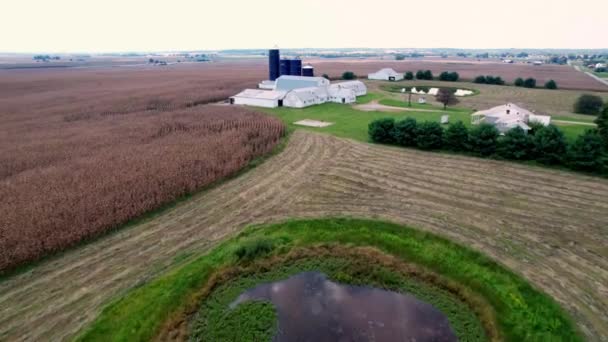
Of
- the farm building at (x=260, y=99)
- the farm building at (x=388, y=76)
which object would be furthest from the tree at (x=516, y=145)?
the farm building at (x=388, y=76)

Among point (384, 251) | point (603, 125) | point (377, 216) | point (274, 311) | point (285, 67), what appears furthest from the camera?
point (285, 67)

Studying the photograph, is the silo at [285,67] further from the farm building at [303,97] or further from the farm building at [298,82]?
the farm building at [303,97]

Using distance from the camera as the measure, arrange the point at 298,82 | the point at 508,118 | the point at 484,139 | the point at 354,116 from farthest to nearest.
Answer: the point at 298,82, the point at 354,116, the point at 508,118, the point at 484,139

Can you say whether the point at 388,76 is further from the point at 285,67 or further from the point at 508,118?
the point at 508,118

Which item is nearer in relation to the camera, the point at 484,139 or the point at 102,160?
the point at 102,160

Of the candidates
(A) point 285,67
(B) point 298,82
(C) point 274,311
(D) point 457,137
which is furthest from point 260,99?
(C) point 274,311

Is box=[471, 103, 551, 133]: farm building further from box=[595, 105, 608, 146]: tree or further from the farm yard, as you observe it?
the farm yard
